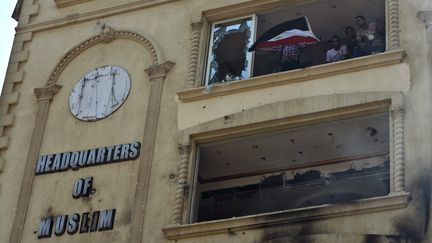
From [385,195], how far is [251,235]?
8.29ft

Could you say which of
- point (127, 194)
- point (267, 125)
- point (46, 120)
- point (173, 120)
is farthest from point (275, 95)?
point (46, 120)

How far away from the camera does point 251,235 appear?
60.7ft

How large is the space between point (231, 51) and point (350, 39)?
3.15m

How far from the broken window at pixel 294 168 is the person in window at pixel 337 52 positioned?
5.52 feet

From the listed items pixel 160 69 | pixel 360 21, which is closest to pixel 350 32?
pixel 360 21

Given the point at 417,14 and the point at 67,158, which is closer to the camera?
the point at 417,14

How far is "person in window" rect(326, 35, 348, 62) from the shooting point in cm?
2069

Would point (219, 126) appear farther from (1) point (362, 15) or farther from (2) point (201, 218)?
(1) point (362, 15)

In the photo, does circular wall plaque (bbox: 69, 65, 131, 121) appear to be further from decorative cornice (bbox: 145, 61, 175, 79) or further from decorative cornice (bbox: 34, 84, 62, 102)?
decorative cornice (bbox: 145, 61, 175, 79)

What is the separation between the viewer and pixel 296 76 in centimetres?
2009

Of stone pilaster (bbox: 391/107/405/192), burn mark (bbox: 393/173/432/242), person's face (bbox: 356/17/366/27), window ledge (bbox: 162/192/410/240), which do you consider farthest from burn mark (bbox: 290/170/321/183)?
burn mark (bbox: 393/173/432/242)

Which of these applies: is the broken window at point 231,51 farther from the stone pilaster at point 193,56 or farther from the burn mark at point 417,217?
the burn mark at point 417,217

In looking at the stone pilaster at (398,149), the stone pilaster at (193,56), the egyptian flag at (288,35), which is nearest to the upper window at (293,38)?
the egyptian flag at (288,35)

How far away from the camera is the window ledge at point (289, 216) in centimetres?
1748
